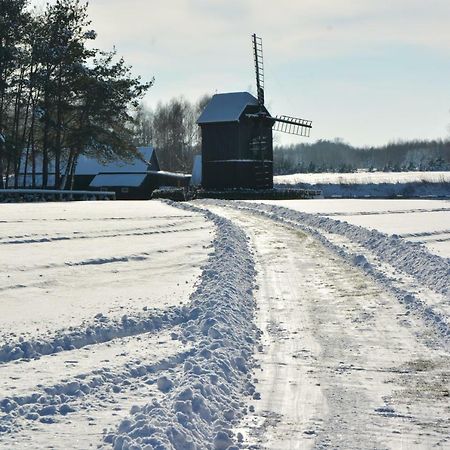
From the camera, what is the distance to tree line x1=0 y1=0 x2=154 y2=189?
4072 cm

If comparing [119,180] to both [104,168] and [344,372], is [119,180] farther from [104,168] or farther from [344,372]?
[344,372]

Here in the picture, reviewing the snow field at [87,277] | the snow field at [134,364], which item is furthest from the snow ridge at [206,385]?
the snow field at [87,277]

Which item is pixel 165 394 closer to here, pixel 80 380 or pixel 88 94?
pixel 80 380

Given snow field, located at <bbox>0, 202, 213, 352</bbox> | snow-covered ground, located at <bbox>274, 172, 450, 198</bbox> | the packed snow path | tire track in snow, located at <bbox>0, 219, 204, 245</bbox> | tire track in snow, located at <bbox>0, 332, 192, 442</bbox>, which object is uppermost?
snow-covered ground, located at <bbox>274, 172, 450, 198</bbox>

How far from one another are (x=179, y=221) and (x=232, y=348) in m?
17.8

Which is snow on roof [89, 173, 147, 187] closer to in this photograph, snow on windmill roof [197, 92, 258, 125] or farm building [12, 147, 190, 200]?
farm building [12, 147, 190, 200]

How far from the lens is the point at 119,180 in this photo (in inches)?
2266

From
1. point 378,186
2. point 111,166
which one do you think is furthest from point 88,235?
point 378,186

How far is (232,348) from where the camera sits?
7.23 metres

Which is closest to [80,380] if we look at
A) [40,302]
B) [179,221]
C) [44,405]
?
[44,405]

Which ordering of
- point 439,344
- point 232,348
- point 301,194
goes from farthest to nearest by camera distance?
point 301,194, point 439,344, point 232,348

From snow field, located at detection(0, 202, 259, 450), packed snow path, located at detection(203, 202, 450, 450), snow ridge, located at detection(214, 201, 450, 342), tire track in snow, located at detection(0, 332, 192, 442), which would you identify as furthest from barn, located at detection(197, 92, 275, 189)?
tire track in snow, located at detection(0, 332, 192, 442)

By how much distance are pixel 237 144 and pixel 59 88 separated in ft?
44.3

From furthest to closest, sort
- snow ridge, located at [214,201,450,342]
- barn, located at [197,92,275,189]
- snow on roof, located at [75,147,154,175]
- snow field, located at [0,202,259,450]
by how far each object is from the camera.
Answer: snow on roof, located at [75,147,154,175] < barn, located at [197,92,275,189] < snow ridge, located at [214,201,450,342] < snow field, located at [0,202,259,450]
